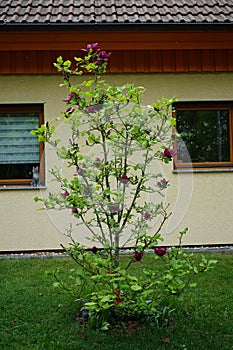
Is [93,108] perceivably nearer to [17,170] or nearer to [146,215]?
[146,215]

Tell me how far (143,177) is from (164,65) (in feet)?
12.0

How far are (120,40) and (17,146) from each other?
2.10 meters

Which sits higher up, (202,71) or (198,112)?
(202,71)

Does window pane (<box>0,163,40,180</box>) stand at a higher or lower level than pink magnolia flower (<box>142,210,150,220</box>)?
higher

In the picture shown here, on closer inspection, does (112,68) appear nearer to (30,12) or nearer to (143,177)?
(30,12)

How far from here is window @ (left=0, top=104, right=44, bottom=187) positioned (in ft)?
22.4

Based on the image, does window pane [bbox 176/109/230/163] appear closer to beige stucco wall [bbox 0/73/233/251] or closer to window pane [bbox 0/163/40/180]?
beige stucco wall [bbox 0/73/233/251]

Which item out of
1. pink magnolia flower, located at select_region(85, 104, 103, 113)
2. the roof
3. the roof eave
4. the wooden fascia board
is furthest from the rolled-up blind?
pink magnolia flower, located at select_region(85, 104, 103, 113)

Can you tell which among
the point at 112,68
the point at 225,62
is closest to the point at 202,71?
the point at 225,62

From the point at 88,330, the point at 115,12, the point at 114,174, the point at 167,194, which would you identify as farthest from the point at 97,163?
the point at 115,12

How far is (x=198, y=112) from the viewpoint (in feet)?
23.0

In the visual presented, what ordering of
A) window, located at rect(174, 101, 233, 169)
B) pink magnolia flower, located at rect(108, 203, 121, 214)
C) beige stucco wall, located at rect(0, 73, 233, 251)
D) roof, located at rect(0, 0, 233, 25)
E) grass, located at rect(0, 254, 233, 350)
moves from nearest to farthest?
grass, located at rect(0, 254, 233, 350) → pink magnolia flower, located at rect(108, 203, 121, 214) → roof, located at rect(0, 0, 233, 25) → beige stucco wall, located at rect(0, 73, 233, 251) → window, located at rect(174, 101, 233, 169)

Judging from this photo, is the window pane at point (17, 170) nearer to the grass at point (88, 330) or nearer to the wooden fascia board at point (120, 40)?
the wooden fascia board at point (120, 40)

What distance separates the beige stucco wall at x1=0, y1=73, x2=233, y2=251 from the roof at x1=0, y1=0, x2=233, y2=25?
0.80m
